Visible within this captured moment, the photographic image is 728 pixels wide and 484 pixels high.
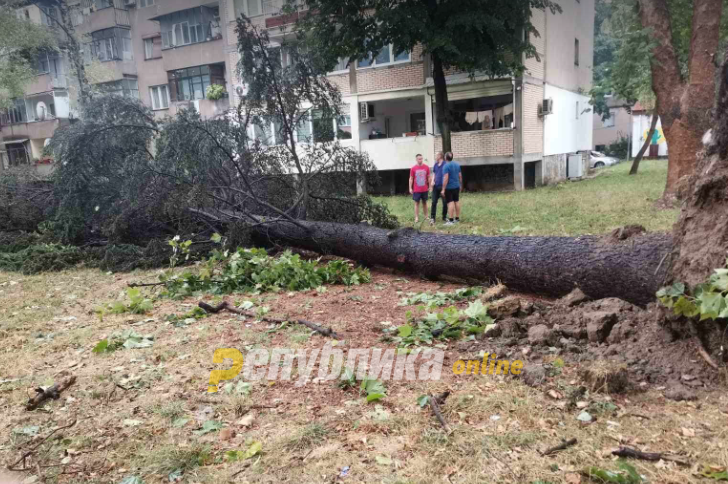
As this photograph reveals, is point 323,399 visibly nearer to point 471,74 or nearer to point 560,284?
point 560,284

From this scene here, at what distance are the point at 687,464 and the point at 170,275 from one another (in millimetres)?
6053

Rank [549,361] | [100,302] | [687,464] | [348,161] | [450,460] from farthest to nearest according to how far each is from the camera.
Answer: [348,161]
[100,302]
[549,361]
[450,460]
[687,464]

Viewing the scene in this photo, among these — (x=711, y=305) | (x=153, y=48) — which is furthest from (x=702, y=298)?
(x=153, y=48)

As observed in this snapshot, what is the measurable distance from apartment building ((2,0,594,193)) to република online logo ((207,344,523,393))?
8051mm

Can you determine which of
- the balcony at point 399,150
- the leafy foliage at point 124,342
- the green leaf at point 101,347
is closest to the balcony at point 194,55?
the balcony at point 399,150

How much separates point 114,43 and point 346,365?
37.5 meters

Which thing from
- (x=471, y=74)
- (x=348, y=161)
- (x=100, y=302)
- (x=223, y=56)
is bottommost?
(x=100, y=302)

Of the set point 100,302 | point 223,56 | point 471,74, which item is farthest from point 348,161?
point 223,56

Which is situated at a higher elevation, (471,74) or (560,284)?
(471,74)

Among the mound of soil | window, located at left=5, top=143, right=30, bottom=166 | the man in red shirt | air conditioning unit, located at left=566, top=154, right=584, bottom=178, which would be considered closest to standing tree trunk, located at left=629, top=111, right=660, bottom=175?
air conditioning unit, located at left=566, top=154, right=584, bottom=178

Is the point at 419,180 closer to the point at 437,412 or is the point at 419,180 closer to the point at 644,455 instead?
the point at 437,412

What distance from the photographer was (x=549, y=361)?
3.40 m

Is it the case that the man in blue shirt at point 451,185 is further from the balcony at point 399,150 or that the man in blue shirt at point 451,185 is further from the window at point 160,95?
the window at point 160,95

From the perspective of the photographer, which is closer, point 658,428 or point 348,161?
point 658,428
